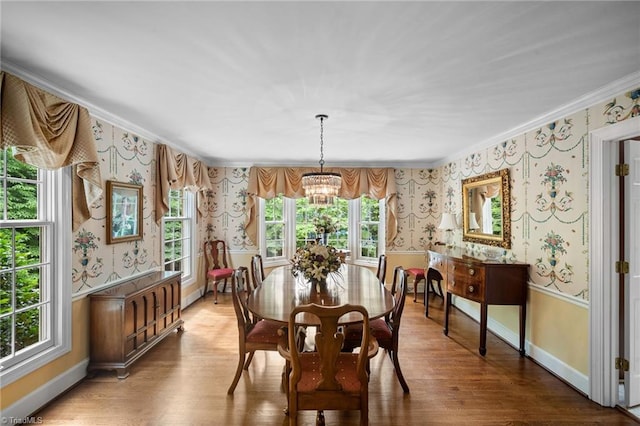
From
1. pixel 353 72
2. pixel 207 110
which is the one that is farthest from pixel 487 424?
pixel 207 110

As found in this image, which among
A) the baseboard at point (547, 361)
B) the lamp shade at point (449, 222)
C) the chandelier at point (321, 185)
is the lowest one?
the baseboard at point (547, 361)

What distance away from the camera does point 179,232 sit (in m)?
4.54

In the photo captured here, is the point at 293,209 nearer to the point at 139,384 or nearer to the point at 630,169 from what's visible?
the point at 139,384

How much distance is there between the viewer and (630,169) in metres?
2.23

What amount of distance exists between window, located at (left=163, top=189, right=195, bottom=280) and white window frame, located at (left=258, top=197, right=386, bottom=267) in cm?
122

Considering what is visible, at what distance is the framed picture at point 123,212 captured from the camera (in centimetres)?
291

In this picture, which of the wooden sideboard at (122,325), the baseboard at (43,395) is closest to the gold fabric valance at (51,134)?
the wooden sideboard at (122,325)

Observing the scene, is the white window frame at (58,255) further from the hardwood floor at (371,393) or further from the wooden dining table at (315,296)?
the wooden dining table at (315,296)

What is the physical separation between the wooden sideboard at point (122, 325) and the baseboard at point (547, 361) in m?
3.81

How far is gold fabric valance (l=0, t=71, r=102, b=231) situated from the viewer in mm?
1841

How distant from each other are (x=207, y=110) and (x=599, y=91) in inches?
127

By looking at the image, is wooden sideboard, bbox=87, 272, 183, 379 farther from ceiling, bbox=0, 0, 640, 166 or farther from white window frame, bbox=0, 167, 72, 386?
ceiling, bbox=0, 0, 640, 166

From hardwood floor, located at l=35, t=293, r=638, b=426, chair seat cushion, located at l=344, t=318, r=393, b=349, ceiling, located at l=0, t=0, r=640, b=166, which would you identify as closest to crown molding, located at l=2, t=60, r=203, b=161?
ceiling, located at l=0, t=0, r=640, b=166

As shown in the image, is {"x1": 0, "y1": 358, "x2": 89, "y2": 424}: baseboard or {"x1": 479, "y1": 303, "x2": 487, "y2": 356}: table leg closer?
{"x1": 0, "y1": 358, "x2": 89, "y2": 424}: baseboard
